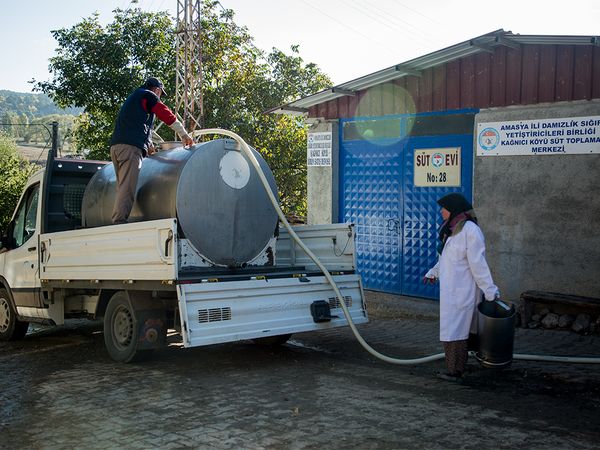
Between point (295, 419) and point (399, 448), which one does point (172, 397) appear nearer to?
point (295, 419)

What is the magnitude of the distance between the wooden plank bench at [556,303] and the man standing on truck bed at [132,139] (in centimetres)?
496

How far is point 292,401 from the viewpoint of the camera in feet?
19.4

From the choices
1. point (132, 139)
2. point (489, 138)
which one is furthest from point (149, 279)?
point (489, 138)

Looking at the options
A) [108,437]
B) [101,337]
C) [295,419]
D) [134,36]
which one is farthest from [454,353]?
[134,36]

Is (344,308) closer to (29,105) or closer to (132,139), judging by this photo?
(132,139)

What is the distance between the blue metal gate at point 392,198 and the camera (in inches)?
432

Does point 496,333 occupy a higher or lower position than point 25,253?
lower

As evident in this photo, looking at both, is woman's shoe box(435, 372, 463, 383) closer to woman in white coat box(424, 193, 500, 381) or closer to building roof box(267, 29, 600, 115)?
woman in white coat box(424, 193, 500, 381)

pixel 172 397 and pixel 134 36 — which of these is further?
pixel 134 36

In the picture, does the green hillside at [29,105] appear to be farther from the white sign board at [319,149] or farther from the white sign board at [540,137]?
the white sign board at [540,137]

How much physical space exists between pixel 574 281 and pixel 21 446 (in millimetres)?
7207

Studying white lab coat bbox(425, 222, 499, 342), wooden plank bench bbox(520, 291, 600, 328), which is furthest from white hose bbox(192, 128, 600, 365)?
Result: wooden plank bench bbox(520, 291, 600, 328)

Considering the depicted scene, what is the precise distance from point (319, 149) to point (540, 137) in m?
4.37

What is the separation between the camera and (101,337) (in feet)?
32.1
